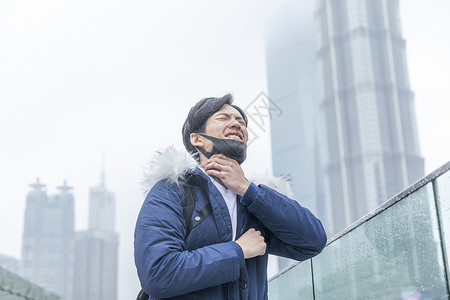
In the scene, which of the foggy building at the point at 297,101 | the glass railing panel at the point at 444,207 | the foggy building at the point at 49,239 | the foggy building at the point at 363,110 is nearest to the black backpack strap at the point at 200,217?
the glass railing panel at the point at 444,207

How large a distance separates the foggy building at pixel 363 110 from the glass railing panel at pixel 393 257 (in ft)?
203

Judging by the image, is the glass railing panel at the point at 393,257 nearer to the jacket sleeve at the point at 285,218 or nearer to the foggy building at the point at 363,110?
the jacket sleeve at the point at 285,218

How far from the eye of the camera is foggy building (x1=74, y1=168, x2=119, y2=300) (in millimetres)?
78375

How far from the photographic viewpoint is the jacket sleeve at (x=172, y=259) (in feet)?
3.85

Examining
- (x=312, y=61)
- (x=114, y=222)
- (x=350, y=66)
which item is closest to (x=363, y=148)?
(x=350, y=66)

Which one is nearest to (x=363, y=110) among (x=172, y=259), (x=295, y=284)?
(x=295, y=284)

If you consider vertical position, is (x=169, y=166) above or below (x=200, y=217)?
above

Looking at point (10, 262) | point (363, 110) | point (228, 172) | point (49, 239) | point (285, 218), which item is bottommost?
point (285, 218)

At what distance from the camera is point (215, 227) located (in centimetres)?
132

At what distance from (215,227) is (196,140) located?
331 millimetres

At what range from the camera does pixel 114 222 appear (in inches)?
3868

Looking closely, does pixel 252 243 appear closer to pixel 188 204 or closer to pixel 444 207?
pixel 188 204

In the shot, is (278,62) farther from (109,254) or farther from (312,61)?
(109,254)

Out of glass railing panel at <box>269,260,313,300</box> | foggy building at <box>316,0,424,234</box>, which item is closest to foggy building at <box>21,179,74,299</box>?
foggy building at <box>316,0,424,234</box>
